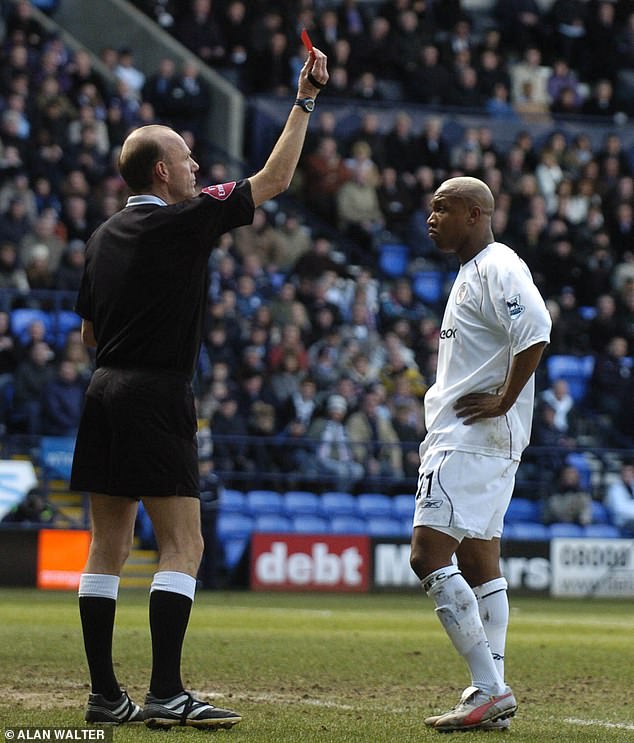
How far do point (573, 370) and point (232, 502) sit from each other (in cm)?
705

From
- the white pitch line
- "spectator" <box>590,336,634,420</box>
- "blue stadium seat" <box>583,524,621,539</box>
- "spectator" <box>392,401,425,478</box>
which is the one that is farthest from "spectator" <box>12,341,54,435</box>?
the white pitch line

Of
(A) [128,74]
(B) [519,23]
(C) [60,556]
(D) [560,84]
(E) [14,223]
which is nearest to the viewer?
(C) [60,556]

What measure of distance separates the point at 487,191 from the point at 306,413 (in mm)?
14079

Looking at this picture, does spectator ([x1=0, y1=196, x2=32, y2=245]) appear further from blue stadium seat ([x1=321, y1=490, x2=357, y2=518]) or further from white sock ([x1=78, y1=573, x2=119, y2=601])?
white sock ([x1=78, y1=573, x2=119, y2=601])

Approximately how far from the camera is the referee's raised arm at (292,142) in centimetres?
613

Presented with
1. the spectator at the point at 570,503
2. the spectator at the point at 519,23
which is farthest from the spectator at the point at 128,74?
the spectator at the point at 570,503

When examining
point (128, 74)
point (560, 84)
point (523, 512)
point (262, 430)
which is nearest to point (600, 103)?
point (560, 84)

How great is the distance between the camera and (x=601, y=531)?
69.4ft

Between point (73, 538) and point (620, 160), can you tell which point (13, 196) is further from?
point (620, 160)

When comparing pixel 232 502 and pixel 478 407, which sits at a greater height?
pixel 478 407

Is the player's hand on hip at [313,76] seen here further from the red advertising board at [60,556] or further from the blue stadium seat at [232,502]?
the blue stadium seat at [232,502]

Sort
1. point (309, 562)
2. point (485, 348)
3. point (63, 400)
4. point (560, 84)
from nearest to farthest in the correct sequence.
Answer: point (485, 348)
point (63, 400)
point (309, 562)
point (560, 84)

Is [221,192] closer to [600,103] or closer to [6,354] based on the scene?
[6,354]

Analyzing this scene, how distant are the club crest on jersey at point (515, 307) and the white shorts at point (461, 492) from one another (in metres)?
0.60
